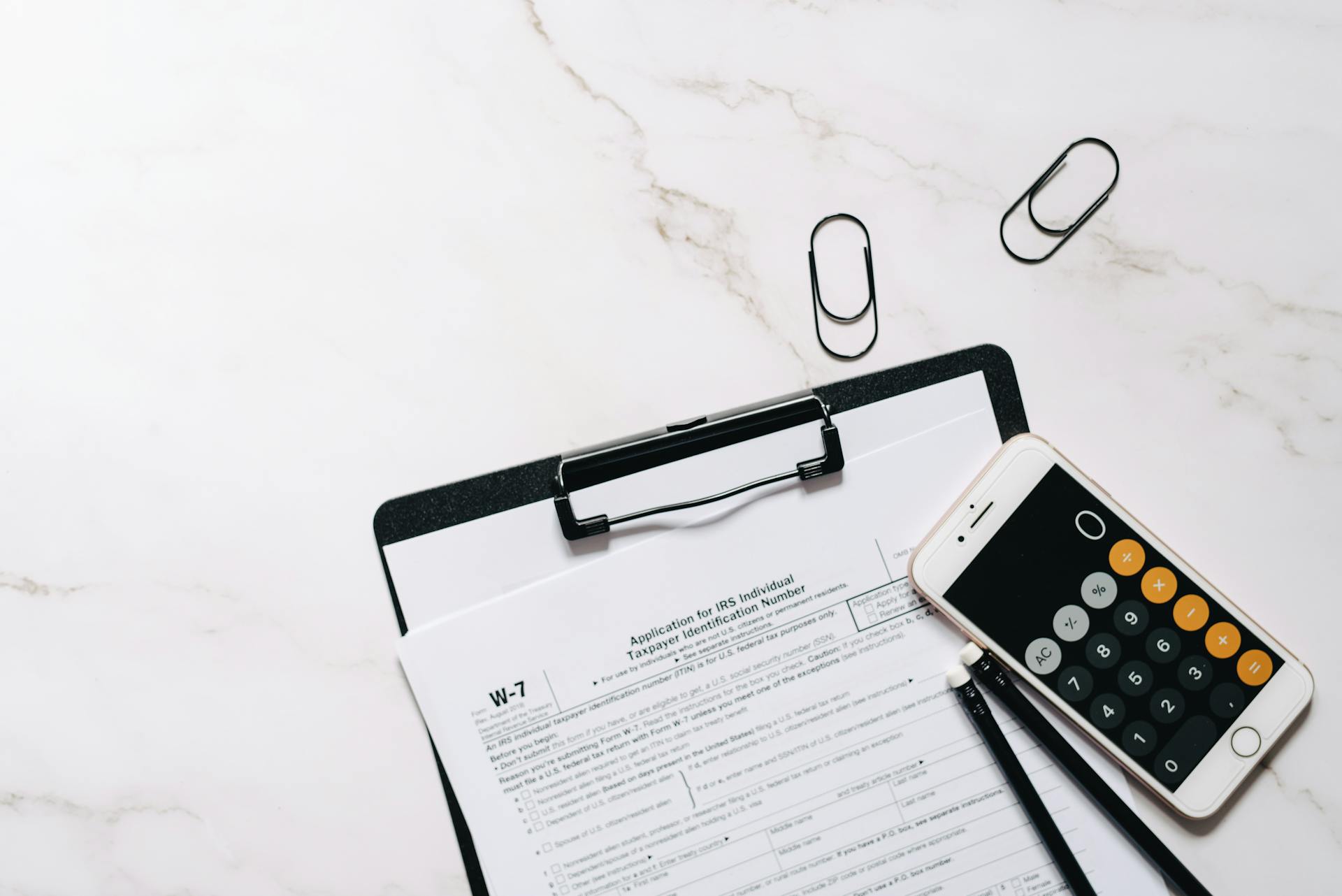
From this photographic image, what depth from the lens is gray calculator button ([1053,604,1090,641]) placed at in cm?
47

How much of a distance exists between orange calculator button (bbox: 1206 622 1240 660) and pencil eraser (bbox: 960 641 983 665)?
0.14 metres

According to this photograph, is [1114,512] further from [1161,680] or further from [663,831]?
[663,831]

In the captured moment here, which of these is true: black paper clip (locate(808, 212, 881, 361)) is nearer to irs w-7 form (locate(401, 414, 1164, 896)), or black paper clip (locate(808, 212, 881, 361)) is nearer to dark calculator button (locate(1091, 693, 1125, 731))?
irs w-7 form (locate(401, 414, 1164, 896))

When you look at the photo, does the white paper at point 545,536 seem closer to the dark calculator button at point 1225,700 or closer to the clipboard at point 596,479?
the clipboard at point 596,479

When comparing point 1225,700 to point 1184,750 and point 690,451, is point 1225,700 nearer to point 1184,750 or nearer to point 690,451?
point 1184,750

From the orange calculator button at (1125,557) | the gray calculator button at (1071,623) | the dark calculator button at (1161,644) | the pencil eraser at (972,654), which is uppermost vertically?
the orange calculator button at (1125,557)

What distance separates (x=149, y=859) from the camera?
487 mm

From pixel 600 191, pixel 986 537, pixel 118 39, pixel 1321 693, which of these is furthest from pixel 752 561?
pixel 118 39

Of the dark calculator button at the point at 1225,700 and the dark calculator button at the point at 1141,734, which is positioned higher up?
the dark calculator button at the point at 1225,700

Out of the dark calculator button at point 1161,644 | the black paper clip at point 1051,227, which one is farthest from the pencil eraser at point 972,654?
the black paper clip at point 1051,227

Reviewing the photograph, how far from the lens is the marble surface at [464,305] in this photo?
1.57ft

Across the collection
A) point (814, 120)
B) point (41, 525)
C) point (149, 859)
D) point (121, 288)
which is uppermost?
point (814, 120)

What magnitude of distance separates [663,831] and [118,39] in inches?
22.6

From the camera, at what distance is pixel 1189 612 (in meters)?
0.47
